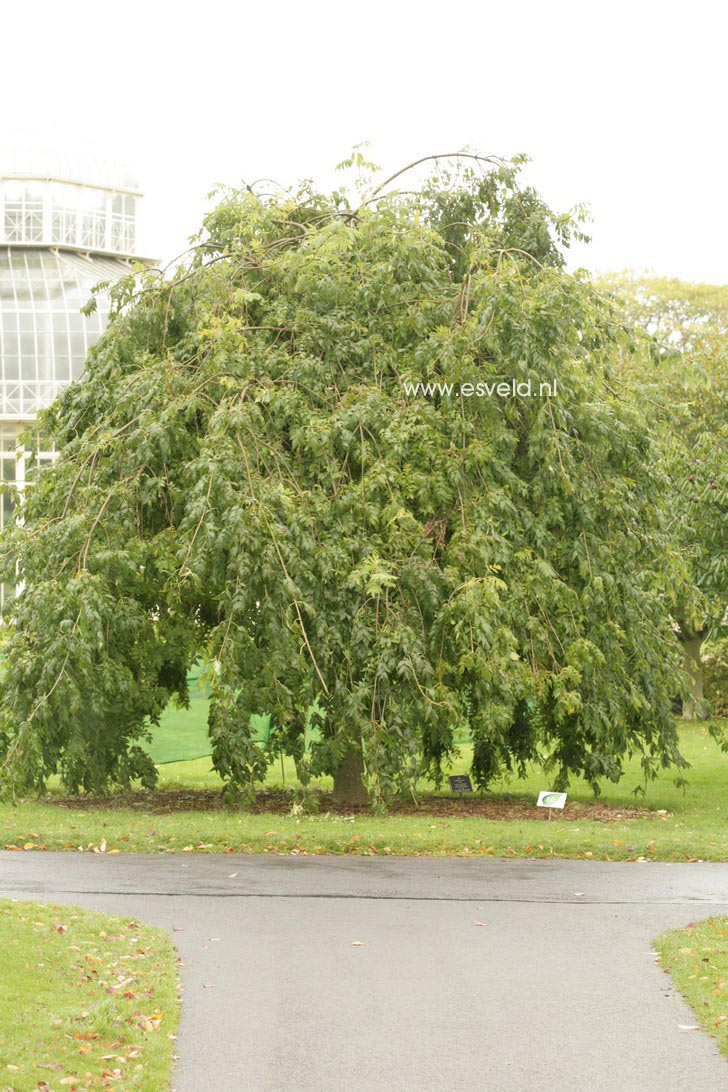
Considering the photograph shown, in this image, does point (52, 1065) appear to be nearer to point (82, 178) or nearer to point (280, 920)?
point (280, 920)

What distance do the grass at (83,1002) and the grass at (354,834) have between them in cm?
349

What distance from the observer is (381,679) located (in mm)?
14289

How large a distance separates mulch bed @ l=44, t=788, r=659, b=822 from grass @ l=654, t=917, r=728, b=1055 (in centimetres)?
636

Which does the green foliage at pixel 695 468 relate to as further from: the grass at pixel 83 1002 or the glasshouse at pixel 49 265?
the glasshouse at pixel 49 265

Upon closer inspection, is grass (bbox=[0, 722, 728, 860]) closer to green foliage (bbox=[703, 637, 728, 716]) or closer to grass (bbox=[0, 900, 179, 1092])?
grass (bbox=[0, 900, 179, 1092])

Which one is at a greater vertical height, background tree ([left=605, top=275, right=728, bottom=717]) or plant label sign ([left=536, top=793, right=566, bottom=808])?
background tree ([left=605, top=275, right=728, bottom=717])

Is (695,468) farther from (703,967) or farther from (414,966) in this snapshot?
(414,966)

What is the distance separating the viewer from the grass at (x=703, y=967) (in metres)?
7.34

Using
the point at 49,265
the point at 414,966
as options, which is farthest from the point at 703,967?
the point at 49,265

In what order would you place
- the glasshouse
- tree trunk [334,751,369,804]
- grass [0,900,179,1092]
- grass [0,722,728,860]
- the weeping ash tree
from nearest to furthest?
grass [0,900,179,1092] < grass [0,722,728,860] < the weeping ash tree < tree trunk [334,751,369,804] < the glasshouse

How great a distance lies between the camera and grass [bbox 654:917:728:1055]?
7.34 metres

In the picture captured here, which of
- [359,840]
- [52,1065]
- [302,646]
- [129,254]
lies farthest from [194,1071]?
[129,254]

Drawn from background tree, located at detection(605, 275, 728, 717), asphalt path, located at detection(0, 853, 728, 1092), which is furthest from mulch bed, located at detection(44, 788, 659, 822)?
asphalt path, located at detection(0, 853, 728, 1092)

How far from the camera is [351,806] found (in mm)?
16469
